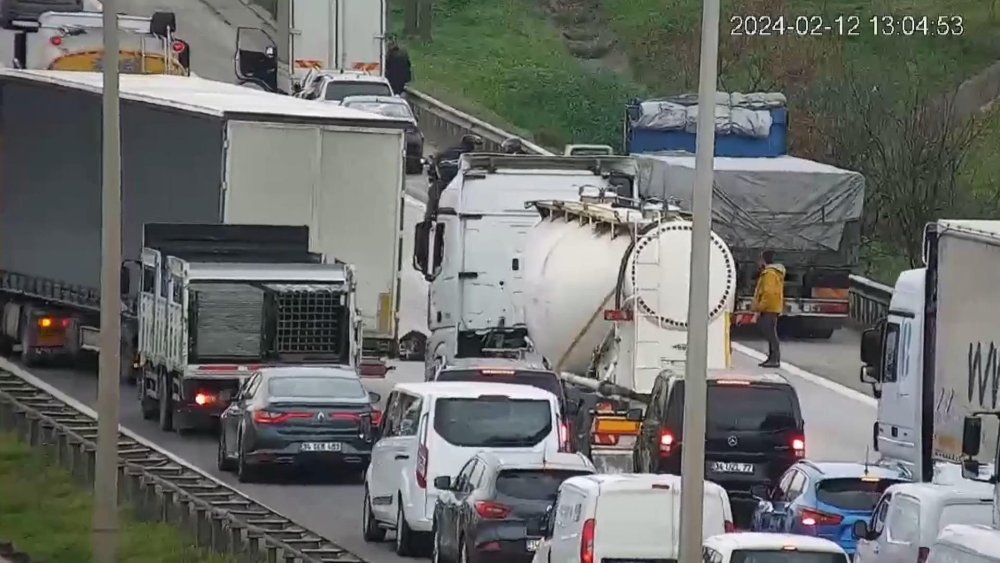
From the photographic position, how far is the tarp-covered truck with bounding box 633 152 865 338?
129 ft

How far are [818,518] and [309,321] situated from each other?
10.9 metres

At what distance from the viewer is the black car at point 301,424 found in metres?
27.6

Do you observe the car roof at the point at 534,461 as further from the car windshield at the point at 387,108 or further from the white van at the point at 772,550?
the car windshield at the point at 387,108

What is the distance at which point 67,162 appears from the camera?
123 feet

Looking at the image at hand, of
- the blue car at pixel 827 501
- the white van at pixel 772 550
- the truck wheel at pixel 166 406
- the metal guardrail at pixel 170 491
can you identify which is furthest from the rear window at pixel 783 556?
the truck wheel at pixel 166 406

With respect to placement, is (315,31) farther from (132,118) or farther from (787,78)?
(132,118)

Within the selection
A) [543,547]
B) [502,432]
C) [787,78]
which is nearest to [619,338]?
[502,432]

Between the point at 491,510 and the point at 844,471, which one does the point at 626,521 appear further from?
the point at 844,471

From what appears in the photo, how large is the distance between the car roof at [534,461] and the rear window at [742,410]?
2983 mm

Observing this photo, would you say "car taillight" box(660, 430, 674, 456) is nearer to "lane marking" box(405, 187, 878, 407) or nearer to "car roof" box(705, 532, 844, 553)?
"car roof" box(705, 532, 844, 553)

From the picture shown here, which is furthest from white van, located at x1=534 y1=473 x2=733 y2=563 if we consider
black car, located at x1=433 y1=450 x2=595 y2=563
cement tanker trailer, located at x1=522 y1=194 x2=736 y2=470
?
cement tanker trailer, located at x1=522 y1=194 x2=736 y2=470

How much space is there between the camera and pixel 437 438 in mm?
22953

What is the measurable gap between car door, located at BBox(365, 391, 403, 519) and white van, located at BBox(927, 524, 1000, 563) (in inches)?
341

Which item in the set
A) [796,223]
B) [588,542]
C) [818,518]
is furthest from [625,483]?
[796,223]
